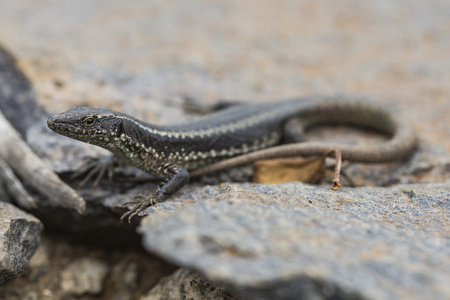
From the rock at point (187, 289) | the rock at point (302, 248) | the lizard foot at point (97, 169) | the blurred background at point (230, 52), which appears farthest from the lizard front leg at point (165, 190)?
the blurred background at point (230, 52)

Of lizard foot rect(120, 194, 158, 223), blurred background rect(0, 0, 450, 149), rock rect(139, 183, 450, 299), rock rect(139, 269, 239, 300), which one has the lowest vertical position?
rock rect(139, 269, 239, 300)

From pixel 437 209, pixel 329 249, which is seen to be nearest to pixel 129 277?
pixel 329 249

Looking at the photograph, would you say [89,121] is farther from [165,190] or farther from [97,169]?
[165,190]

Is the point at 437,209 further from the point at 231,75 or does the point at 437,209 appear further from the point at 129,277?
the point at 231,75

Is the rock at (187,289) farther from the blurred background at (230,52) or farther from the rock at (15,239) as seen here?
the blurred background at (230,52)

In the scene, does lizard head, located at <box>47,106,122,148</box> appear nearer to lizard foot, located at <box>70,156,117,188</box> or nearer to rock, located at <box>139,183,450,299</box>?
lizard foot, located at <box>70,156,117,188</box>

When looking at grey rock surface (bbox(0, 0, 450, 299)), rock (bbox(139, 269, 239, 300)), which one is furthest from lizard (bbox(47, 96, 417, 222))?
rock (bbox(139, 269, 239, 300))
